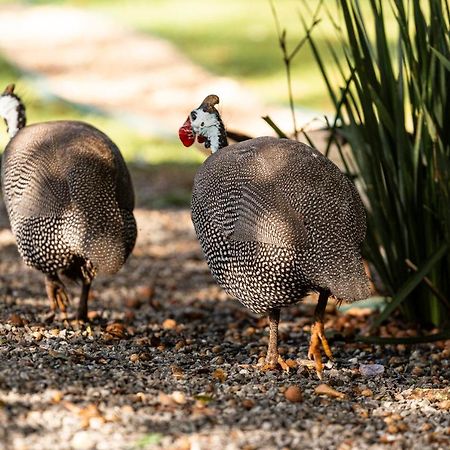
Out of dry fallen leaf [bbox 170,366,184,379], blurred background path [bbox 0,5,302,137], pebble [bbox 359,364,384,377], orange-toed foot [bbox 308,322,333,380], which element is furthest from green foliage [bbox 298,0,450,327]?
blurred background path [bbox 0,5,302,137]

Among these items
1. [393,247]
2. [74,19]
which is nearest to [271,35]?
[74,19]

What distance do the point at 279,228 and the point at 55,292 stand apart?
1.51 meters

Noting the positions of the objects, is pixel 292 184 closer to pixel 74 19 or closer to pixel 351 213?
pixel 351 213

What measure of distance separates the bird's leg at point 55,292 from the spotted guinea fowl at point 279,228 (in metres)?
1.04

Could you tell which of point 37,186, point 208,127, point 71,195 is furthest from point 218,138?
point 37,186

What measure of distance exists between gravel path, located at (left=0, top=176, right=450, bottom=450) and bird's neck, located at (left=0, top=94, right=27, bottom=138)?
91 cm

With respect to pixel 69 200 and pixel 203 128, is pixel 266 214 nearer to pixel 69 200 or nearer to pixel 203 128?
pixel 203 128

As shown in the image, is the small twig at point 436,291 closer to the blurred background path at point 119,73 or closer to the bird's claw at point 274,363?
the bird's claw at point 274,363

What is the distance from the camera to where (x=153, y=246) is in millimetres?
7324

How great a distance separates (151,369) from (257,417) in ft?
2.33

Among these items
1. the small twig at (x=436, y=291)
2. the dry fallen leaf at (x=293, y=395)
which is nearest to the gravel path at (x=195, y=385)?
the dry fallen leaf at (x=293, y=395)

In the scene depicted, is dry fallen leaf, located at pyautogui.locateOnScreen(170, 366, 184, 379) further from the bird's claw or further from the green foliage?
the green foliage

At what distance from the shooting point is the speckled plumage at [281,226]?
12.8 ft

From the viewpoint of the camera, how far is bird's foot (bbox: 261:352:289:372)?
4219 mm
